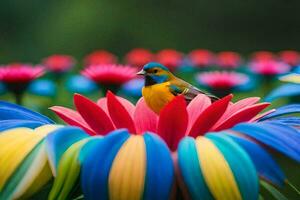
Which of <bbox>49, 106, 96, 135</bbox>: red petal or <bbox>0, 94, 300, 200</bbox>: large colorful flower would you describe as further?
<bbox>49, 106, 96, 135</bbox>: red petal

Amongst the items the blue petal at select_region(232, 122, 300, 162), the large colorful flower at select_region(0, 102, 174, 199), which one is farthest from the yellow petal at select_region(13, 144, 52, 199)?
the blue petal at select_region(232, 122, 300, 162)

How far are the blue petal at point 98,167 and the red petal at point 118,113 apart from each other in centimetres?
6

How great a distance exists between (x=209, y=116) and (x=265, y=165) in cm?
7

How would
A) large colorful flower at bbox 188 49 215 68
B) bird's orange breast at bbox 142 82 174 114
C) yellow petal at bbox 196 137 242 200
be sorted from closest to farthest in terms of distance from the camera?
yellow petal at bbox 196 137 242 200
bird's orange breast at bbox 142 82 174 114
large colorful flower at bbox 188 49 215 68

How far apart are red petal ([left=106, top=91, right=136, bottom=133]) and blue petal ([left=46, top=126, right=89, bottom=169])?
0.03 meters

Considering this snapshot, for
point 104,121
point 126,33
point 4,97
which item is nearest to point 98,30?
point 126,33

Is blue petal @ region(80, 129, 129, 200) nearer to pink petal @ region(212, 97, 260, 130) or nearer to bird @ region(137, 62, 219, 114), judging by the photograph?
pink petal @ region(212, 97, 260, 130)

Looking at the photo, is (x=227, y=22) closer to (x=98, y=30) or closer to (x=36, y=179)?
(x=98, y=30)

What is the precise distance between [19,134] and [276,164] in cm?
15

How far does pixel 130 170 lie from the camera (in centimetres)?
41

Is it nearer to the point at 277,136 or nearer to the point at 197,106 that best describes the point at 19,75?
the point at 197,106

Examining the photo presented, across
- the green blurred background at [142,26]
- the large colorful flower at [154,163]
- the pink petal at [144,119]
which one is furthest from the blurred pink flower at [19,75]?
the green blurred background at [142,26]

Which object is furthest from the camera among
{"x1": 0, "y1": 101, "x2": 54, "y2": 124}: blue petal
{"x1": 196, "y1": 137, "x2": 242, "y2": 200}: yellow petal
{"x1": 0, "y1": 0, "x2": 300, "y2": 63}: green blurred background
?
{"x1": 0, "y1": 0, "x2": 300, "y2": 63}: green blurred background

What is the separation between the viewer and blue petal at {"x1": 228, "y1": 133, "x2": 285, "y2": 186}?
16.2 inches
